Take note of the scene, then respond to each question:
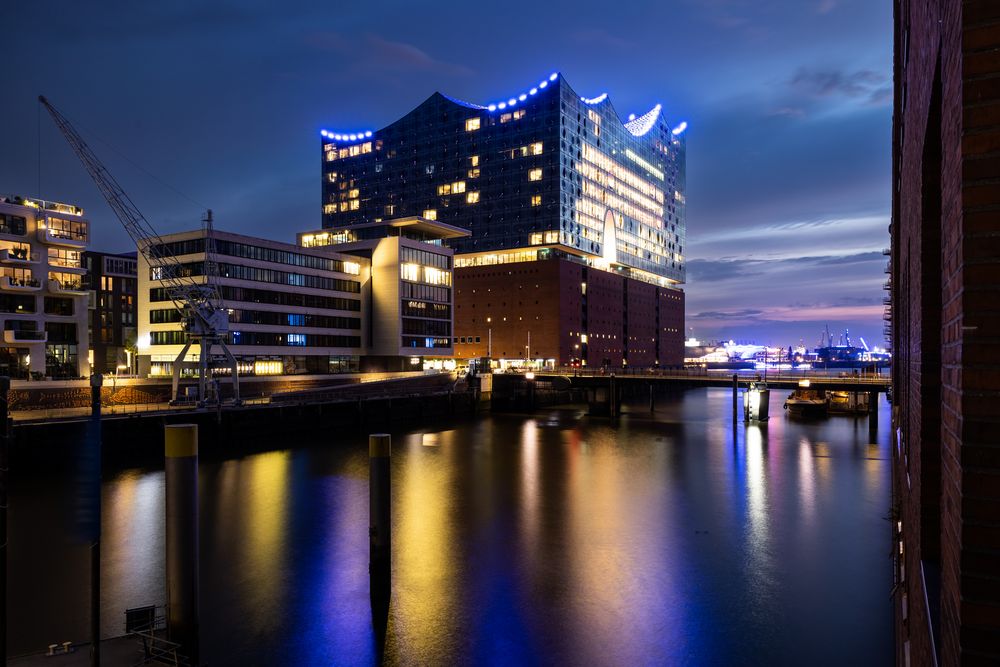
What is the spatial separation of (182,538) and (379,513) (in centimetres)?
725

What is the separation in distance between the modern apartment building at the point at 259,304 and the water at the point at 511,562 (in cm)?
3465

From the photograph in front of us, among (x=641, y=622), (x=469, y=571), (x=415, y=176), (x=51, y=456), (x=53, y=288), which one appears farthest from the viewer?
(x=415, y=176)

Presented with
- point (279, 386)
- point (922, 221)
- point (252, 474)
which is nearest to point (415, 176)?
point (279, 386)

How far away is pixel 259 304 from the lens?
83938 mm

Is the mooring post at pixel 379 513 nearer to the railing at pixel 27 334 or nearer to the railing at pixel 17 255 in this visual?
the railing at pixel 27 334

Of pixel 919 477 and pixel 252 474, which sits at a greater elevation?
pixel 919 477

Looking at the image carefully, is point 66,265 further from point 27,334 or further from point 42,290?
point 27,334

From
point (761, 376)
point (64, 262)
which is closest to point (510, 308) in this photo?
point (761, 376)

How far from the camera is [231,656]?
1878 cm

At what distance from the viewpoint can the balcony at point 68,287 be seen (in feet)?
234

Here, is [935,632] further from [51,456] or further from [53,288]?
[53,288]

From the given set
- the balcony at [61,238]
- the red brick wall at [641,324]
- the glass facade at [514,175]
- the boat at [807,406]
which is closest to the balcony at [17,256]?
the balcony at [61,238]

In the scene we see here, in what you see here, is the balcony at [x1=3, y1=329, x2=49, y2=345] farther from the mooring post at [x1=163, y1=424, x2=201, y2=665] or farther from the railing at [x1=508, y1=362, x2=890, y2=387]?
the railing at [x1=508, y1=362, x2=890, y2=387]

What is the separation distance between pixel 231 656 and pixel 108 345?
113810mm
